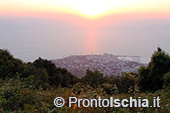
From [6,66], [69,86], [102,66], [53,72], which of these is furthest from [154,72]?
[102,66]

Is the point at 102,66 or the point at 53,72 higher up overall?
the point at 53,72

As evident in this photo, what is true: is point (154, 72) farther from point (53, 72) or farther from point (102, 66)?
point (102, 66)

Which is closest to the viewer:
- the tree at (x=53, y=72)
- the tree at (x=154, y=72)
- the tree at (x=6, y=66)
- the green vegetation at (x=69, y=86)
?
the green vegetation at (x=69, y=86)

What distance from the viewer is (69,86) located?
11.7 meters

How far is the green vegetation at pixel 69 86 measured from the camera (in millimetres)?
3758

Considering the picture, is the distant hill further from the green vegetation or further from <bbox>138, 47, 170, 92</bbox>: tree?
<bbox>138, 47, 170, 92</bbox>: tree

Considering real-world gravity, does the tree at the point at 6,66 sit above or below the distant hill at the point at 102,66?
above

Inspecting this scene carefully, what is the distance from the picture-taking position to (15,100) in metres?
4.17

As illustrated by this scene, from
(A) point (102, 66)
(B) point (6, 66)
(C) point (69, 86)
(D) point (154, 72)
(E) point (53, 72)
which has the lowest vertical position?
(C) point (69, 86)

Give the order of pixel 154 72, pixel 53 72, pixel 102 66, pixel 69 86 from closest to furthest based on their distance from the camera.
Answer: pixel 154 72 < pixel 69 86 < pixel 53 72 < pixel 102 66

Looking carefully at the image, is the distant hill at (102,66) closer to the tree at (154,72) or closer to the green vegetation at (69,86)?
the green vegetation at (69,86)

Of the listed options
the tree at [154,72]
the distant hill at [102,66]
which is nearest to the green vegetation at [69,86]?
the tree at [154,72]

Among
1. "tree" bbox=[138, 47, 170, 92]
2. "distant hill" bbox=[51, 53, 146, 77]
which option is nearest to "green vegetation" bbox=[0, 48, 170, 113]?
"tree" bbox=[138, 47, 170, 92]

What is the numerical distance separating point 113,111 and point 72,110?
0.80 meters
